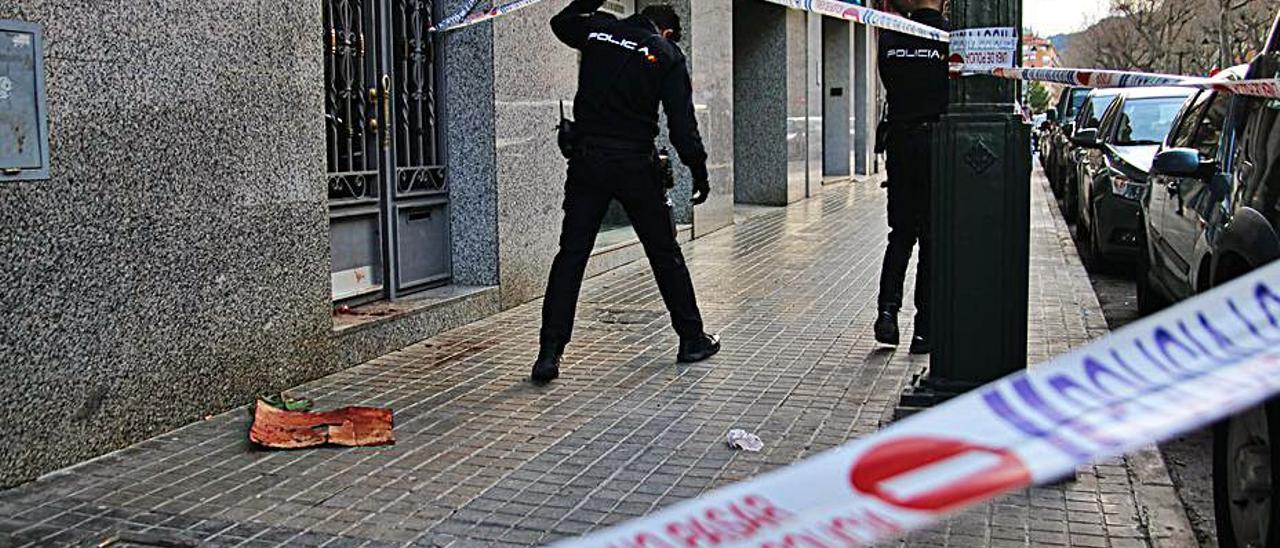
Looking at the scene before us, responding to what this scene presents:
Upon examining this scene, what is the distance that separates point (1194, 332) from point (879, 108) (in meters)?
30.0

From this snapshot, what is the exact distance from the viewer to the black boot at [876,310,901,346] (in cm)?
757

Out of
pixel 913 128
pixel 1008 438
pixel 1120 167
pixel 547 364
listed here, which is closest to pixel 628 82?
pixel 547 364

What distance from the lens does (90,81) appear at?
5.13m

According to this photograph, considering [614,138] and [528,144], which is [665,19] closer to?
[614,138]

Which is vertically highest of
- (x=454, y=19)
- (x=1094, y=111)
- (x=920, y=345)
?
(x=454, y=19)

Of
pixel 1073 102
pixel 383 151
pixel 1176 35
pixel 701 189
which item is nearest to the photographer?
pixel 701 189

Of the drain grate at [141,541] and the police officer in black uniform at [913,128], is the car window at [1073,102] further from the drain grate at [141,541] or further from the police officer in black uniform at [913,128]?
the drain grate at [141,541]

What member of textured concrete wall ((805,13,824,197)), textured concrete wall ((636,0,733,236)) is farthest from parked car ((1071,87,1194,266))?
textured concrete wall ((805,13,824,197))

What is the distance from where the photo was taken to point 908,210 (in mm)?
7305

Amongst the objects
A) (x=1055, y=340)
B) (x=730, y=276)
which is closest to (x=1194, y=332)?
(x=1055, y=340)

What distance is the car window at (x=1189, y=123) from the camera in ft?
22.0

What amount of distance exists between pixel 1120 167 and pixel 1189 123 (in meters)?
4.42

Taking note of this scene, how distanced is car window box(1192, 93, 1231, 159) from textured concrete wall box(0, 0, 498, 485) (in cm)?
403

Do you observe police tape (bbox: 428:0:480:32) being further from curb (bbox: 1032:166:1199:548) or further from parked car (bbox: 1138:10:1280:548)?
curb (bbox: 1032:166:1199:548)
